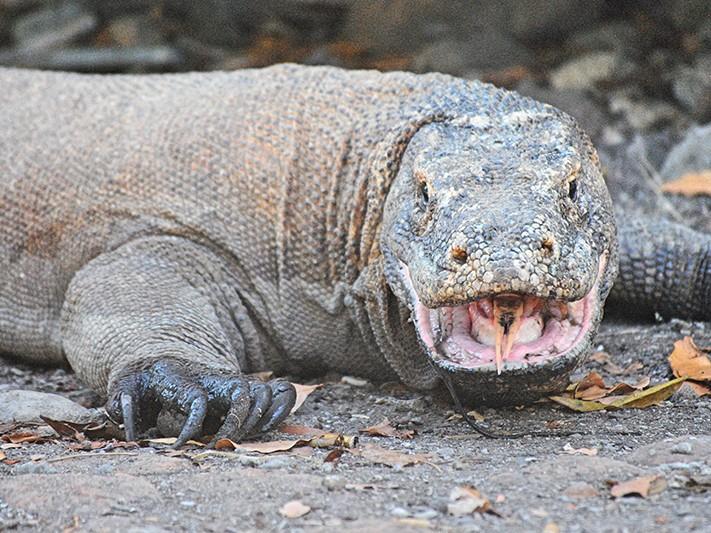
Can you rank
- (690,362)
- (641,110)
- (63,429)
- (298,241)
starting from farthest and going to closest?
1. (641,110)
2. (298,241)
3. (690,362)
4. (63,429)

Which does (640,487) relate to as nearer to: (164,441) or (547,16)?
(164,441)

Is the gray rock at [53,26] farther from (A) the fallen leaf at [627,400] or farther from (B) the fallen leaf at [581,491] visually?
(B) the fallen leaf at [581,491]

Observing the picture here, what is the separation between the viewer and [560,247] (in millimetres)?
3840

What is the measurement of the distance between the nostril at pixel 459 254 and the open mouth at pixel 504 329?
0.13 metres

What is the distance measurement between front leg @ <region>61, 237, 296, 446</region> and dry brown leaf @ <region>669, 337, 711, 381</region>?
1571 mm

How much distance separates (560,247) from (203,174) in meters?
2.00

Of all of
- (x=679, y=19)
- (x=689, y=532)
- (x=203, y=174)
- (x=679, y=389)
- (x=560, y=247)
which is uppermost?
(x=679, y=19)

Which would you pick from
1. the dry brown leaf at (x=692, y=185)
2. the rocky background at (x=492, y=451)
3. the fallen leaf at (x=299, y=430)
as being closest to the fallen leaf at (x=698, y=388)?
the rocky background at (x=492, y=451)

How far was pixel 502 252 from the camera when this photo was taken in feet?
12.1

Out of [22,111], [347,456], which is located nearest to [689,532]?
[347,456]

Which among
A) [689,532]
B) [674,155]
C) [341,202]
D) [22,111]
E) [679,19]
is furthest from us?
[679,19]

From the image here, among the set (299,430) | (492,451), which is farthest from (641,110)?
(492,451)

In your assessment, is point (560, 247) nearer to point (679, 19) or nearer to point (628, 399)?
point (628, 399)

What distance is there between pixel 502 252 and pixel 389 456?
0.69m
